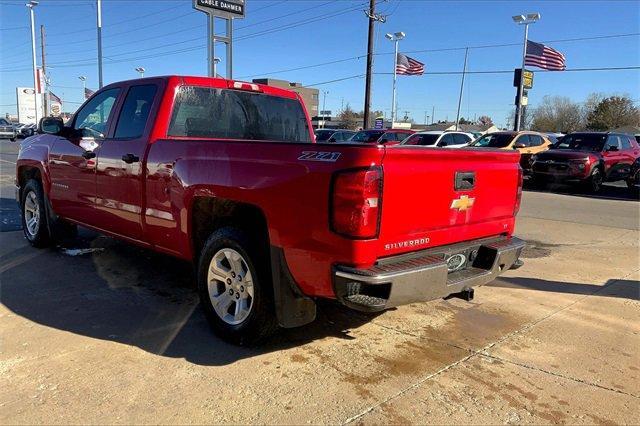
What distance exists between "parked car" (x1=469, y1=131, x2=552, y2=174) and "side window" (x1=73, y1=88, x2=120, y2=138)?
582 inches

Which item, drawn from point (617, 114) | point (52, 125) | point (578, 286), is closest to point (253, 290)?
point (52, 125)

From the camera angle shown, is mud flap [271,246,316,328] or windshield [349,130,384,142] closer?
mud flap [271,246,316,328]

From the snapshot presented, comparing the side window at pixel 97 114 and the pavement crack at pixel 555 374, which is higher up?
the side window at pixel 97 114

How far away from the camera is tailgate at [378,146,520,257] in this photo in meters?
3.25

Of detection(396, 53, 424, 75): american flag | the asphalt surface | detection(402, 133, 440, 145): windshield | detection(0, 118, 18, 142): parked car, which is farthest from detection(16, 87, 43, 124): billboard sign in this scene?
the asphalt surface

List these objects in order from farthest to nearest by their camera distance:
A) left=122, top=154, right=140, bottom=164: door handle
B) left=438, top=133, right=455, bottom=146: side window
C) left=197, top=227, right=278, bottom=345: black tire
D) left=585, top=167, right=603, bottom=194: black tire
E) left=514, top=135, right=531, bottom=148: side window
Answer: left=438, top=133, right=455, bottom=146: side window < left=514, top=135, right=531, bottom=148: side window < left=585, top=167, right=603, bottom=194: black tire < left=122, top=154, right=140, bottom=164: door handle < left=197, top=227, right=278, bottom=345: black tire

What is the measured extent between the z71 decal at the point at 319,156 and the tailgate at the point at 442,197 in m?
0.30

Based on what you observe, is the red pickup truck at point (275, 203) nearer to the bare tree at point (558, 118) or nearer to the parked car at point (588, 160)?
the parked car at point (588, 160)

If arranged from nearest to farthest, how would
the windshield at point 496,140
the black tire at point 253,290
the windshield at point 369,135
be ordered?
the black tire at point 253,290 < the windshield at point 496,140 < the windshield at point 369,135

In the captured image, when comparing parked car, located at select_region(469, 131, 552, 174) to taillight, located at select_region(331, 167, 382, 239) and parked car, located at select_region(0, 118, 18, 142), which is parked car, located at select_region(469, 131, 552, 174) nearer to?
taillight, located at select_region(331, 167, 382, 239)

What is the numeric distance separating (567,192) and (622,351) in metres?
13.7

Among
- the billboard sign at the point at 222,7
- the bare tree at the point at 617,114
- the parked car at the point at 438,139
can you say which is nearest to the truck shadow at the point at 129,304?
the billboard sign at the point at 222,7

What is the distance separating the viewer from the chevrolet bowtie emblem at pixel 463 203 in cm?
371

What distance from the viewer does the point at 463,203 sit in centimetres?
378
